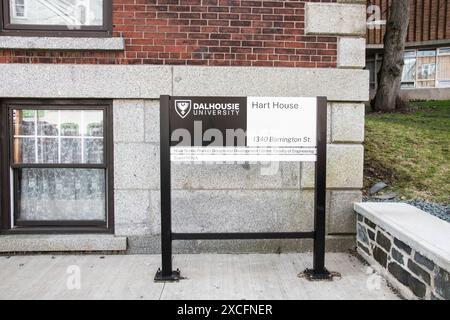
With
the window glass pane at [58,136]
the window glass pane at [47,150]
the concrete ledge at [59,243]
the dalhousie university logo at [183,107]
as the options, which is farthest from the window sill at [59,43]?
the concrete ledge at [59,243]

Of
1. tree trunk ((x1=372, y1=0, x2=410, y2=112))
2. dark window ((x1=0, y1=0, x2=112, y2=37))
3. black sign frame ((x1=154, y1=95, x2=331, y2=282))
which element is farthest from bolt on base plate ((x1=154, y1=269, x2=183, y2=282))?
tree trunk ((x1=372, y1=0, x2=410, y2=112))

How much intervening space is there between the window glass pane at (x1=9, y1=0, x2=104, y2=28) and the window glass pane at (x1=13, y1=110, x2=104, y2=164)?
1.12 m

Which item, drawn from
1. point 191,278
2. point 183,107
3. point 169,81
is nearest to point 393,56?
point 169,81

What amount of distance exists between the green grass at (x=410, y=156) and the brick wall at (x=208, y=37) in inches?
135

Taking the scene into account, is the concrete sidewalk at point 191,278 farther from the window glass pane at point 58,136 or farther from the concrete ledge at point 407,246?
the window glass pane at point 58,136

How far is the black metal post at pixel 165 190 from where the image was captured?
4.19 metres

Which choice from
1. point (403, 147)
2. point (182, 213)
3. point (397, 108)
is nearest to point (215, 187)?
point (182, 213)

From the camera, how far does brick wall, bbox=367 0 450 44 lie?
20.6m

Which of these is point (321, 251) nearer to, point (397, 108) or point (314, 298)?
→ point (314, 298)

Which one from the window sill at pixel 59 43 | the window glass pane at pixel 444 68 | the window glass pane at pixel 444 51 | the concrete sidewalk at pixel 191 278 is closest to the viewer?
the concrete sidewalk at pixel 191 278

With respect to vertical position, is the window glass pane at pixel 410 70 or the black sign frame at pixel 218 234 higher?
the window glass pane at pixel 410 70

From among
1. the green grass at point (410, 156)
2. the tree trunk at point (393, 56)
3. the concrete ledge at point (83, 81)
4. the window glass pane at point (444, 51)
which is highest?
the window glass pane at point (444, 51)

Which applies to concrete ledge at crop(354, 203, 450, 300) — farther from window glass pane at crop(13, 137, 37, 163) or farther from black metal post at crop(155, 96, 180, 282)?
window glass pane at crop(13, 137, 37, 163)

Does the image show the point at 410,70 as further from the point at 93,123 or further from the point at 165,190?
the point at 165,190
